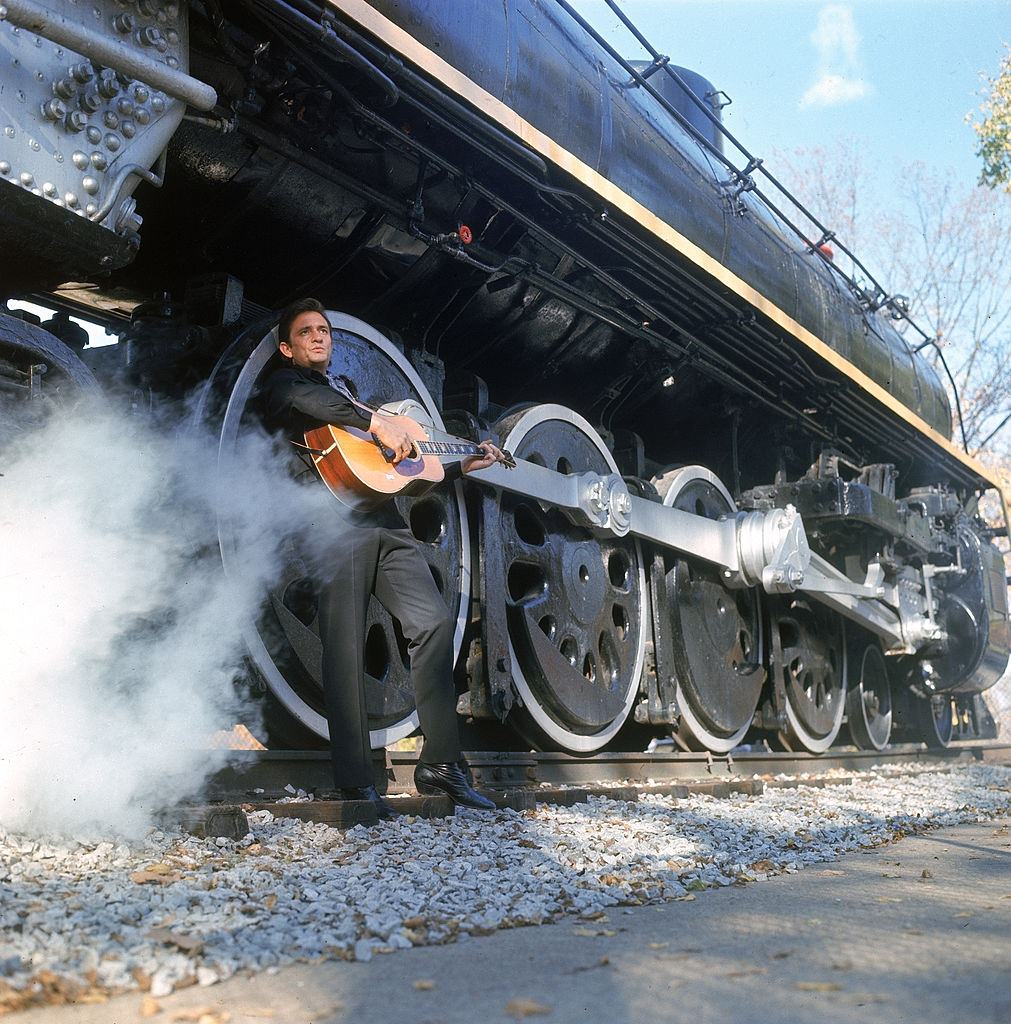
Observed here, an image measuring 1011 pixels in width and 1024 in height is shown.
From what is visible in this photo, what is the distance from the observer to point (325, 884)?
199 cm

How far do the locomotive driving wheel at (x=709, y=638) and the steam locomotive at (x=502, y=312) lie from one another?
19mm

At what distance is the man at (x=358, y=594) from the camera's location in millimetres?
2916

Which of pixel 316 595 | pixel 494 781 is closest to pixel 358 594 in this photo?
pixel 316 595

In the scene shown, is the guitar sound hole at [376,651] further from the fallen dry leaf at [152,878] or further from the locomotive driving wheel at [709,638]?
the locomotive driving wheel at [709,638]

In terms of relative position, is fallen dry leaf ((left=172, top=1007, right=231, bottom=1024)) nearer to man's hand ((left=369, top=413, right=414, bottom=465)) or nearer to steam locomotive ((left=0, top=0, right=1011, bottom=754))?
steam locomotive ((left=0, top=0, right=1011, bottom=754))

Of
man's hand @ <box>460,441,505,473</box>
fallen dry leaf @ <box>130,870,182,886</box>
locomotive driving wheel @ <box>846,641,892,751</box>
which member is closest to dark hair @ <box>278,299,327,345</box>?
man's hand @ <box>460,441,505,473</box>

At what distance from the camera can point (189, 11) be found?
247cm

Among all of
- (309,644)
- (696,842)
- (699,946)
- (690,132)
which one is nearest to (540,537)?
(309,644)

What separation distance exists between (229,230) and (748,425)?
371 centimetres

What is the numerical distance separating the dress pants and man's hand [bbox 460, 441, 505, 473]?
1.55 feet

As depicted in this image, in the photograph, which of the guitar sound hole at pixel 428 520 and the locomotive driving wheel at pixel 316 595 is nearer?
the locomotive driving wheel at pixel 316 595

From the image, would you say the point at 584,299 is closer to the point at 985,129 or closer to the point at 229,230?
the point at 229,230

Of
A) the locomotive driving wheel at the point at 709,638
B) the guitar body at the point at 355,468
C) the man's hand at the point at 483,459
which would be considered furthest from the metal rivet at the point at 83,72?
the locomotive driving wheel at the point at 709,638

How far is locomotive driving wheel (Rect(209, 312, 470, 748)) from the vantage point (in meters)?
3.00
